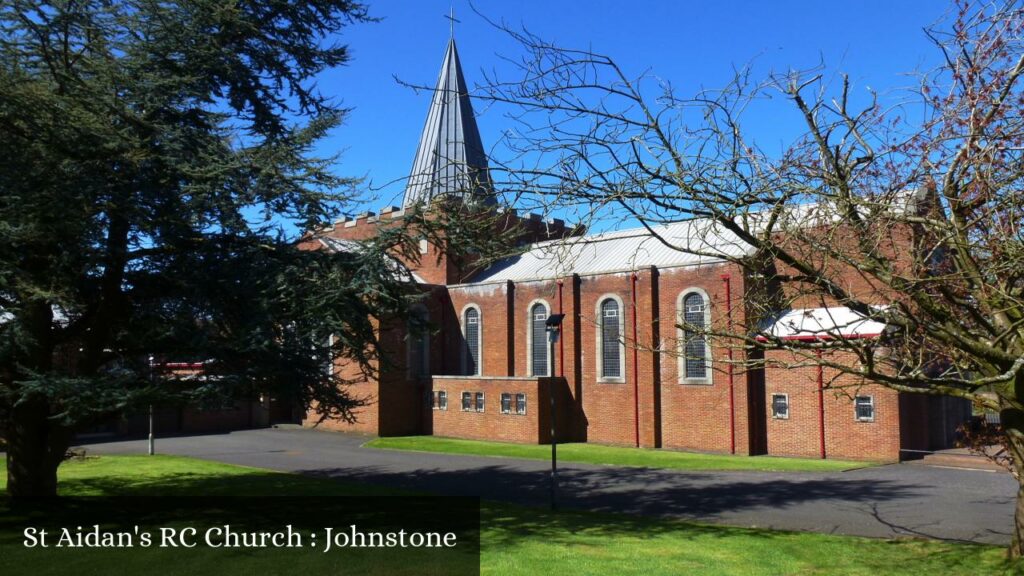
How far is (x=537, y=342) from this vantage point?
106 feet

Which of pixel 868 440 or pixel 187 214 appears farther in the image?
pixel 868 440

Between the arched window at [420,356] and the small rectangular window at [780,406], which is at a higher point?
the arched window at [420,356]

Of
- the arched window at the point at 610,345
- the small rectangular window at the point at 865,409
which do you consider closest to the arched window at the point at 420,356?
the arched window at the point at 610,345

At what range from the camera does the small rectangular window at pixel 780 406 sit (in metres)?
24.7

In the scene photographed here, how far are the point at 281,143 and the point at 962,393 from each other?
1173 cm

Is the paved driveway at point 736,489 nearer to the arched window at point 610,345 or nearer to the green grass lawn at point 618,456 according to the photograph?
the green grass lawn at point 618,456

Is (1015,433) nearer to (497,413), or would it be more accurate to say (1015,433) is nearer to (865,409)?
(865,409)

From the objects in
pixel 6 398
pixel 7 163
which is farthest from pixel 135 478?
pixel 7 163

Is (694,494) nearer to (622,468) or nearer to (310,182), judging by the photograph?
(622,468)

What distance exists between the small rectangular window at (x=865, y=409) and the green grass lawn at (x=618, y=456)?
1.40 metres

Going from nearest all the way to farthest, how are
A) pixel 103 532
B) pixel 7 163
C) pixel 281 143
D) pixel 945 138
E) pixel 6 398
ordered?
pixel 945 138 → pixel 7 163 → pixel 103 532 → pixel 6 398 → pixel 281 143

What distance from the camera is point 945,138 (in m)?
5.56

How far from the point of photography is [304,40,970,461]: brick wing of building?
23391 millimetres

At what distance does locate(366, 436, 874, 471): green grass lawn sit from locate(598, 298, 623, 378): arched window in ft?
9.61
